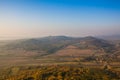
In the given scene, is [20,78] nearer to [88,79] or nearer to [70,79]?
[70,79]

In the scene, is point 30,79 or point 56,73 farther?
point 56,73

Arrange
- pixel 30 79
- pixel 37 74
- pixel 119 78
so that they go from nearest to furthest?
pixel 30 79 → pixel 37 74 → pixel 119 78

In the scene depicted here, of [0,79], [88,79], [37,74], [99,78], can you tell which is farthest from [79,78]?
[0,79]

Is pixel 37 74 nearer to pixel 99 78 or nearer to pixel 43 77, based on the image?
pixel 43 77

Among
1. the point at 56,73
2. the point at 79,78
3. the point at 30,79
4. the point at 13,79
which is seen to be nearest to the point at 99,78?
the point at 79,78

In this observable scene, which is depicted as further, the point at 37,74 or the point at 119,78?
the point at 119,78

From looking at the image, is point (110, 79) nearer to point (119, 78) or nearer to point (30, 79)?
point (119, 78)

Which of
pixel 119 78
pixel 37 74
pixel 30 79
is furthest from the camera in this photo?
pixel 119 78
